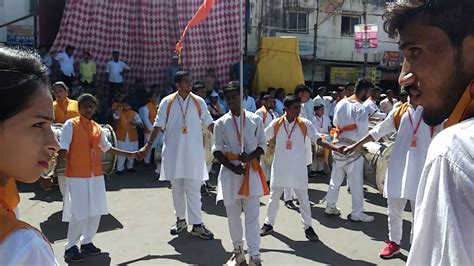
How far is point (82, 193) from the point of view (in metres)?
5.07

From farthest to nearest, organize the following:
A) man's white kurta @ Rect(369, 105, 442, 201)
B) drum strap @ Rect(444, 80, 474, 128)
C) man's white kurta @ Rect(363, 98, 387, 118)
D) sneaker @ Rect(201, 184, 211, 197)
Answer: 1. man's white kurta @ Rect(363, 98, 387, 118)
2. sneaker @ Rect(201, 184, 211, 197)
3. man's white kurta @ Rect(369, 105, 442, 201)
4. drum strap @ Rect(444, 80, 474, 128)

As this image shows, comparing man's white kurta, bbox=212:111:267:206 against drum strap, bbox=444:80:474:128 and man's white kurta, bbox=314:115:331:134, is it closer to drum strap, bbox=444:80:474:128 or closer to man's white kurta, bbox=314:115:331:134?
drum strap, bbox=444:80:474:128

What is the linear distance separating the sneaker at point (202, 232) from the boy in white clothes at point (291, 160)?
2.13 feet

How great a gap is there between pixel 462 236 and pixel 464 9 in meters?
0.60

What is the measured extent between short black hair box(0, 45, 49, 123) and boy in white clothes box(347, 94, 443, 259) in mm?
Result: 4119

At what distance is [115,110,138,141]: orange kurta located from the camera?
385 inches

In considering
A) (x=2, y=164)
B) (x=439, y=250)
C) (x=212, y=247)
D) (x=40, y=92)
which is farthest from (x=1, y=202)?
(x=212, y=247)

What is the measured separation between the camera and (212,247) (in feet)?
17.8

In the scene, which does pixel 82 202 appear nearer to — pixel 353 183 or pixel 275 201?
pixel 275 201

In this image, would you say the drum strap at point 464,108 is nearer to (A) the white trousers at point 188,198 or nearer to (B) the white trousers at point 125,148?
(A) the white trousers at point 188,198

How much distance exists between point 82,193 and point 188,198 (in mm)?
1364

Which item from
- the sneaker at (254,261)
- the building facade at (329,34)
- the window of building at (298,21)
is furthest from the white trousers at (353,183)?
the window of building at (298,21)

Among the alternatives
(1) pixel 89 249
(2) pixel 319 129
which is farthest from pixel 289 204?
(1) pixel 89 249

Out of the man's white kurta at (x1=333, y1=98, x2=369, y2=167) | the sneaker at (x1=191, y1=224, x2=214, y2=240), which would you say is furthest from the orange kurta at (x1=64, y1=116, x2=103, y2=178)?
the man's white kurta at (x1=333, y1=98, x2=369, y2=167)
